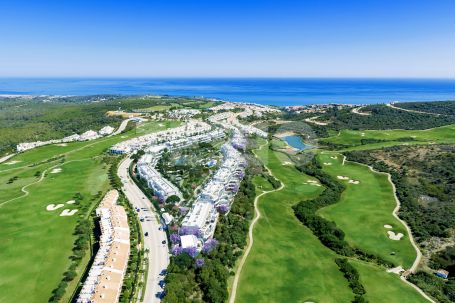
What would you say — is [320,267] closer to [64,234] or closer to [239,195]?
[239,195]

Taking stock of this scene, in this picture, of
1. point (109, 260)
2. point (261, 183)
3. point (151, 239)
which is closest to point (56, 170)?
point (151, 239)

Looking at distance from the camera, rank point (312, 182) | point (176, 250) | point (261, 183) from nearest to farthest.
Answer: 1. point (176, 250)
2. point (261, 183)
3. point (312, 182)

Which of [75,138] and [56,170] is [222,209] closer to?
[56,170]

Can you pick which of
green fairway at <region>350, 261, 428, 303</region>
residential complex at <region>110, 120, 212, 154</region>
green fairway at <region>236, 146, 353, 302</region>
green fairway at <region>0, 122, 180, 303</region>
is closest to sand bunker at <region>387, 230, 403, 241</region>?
green fairway at <region>350, 261, 428, 303</region>

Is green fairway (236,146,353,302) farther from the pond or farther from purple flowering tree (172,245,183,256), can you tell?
the pond

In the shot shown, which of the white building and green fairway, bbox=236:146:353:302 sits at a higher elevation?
the white building

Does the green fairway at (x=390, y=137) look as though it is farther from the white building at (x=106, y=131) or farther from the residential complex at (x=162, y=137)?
the white building at (x=106, y=131)

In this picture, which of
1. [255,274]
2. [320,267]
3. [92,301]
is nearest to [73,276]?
[92,301]
